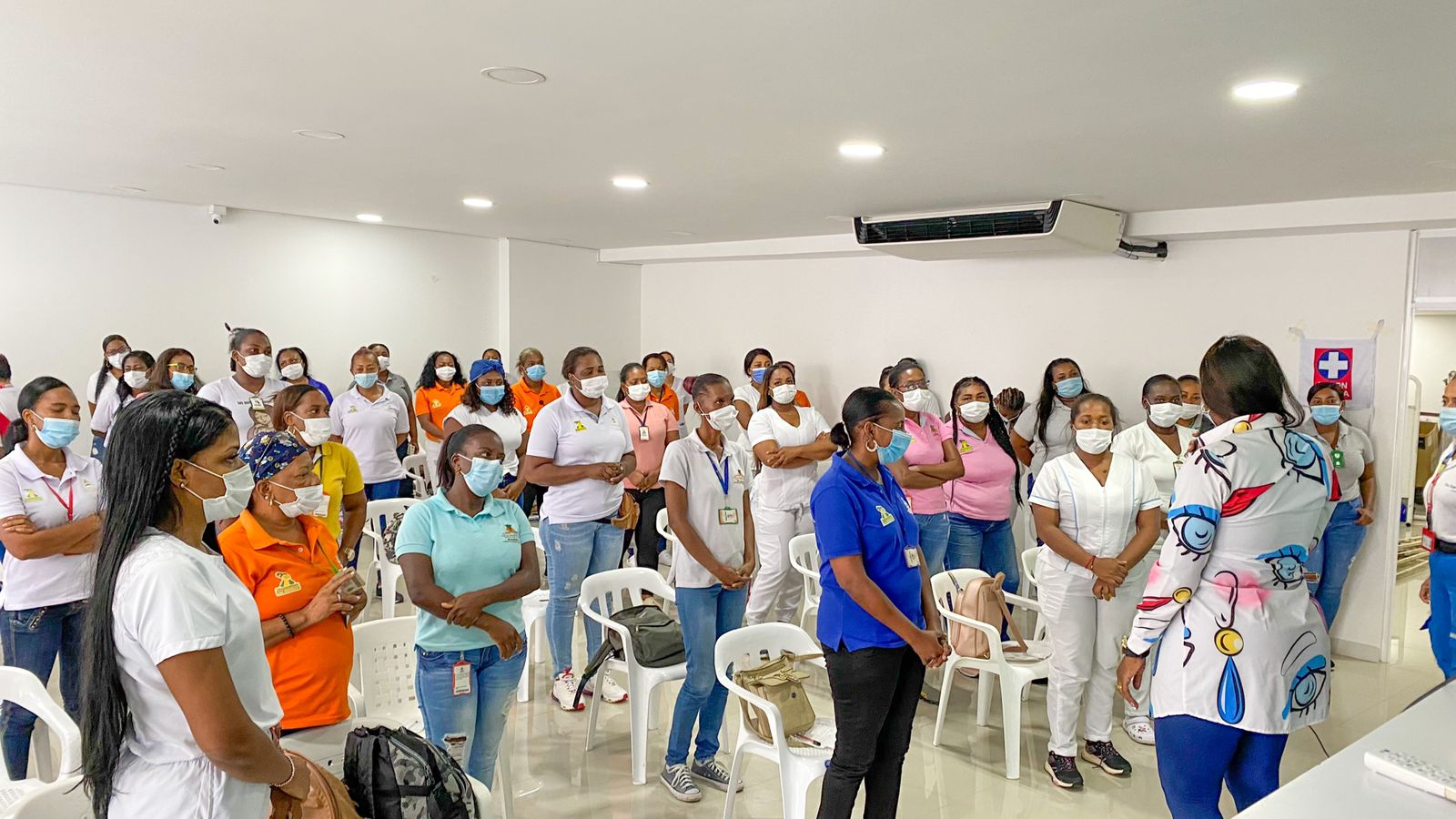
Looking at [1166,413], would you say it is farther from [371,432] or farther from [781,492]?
[371,432]

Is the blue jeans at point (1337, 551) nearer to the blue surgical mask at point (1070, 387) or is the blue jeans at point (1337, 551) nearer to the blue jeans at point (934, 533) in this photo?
the blue surgical mask at point (1070, 387)

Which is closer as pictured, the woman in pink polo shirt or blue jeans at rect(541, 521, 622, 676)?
blue jeans at rect(541, 521, 622, 676)

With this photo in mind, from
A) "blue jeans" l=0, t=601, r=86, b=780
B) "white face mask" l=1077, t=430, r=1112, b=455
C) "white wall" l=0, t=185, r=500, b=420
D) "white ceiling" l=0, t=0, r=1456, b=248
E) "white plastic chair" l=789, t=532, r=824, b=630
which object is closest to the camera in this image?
"white ceiling" l=0, t=0, r=1456, b=248

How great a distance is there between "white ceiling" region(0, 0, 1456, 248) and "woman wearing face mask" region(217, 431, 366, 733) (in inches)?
52.3

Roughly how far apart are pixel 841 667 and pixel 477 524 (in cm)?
120

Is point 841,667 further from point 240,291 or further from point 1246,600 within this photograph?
point 240,291

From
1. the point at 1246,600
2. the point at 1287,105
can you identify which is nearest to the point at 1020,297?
the point at 1287,105

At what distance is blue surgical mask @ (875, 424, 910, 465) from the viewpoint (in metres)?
2.90

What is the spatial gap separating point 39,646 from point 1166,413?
17.2ft

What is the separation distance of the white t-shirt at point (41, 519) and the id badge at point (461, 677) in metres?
1.30

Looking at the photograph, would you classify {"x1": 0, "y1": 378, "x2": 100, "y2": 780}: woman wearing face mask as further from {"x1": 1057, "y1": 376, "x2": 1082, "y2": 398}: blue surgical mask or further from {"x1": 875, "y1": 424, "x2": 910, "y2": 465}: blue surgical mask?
{"x1": 1057, "y1": 376, "x2": 1082, "y2": 398}: blue surgical mask

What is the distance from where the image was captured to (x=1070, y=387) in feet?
20.2

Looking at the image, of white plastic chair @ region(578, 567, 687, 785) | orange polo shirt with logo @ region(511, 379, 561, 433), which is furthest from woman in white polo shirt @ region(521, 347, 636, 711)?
orange polo shirt with logo @ region(511, 379, 561, 433)

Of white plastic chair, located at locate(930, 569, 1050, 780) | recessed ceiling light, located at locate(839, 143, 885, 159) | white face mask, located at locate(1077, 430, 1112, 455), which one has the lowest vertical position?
white plastic chair, located at locate(930, 569, 1050, 780)
